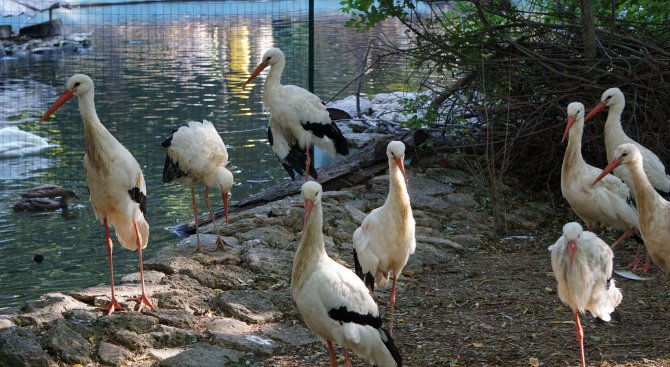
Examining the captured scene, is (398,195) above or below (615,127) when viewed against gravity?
below

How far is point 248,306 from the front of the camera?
238 inches

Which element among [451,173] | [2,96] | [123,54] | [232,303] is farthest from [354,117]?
[123,54]

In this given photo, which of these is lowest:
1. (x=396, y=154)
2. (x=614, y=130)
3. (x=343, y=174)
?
(x=343, y=174)

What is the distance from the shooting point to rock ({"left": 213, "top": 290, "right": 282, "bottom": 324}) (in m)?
5.94

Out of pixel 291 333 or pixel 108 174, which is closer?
pixel 291 333

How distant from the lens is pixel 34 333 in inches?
204

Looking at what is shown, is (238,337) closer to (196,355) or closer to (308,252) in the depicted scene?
(196,355)

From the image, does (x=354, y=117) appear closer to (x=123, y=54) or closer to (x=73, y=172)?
(x=73, y=172)

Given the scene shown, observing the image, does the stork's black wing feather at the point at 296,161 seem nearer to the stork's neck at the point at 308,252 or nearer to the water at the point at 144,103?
the water at the point at 144,103

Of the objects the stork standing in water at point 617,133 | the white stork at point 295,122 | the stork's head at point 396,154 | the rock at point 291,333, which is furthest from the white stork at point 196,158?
the stork standing in water at point 617,133

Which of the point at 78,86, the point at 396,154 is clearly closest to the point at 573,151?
the point at 396,154

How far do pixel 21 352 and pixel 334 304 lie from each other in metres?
1.67

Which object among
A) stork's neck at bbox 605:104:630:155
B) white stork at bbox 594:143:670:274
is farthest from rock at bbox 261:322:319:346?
stork's neck at bbox 605:104:630:155

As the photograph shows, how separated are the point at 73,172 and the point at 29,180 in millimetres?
599
